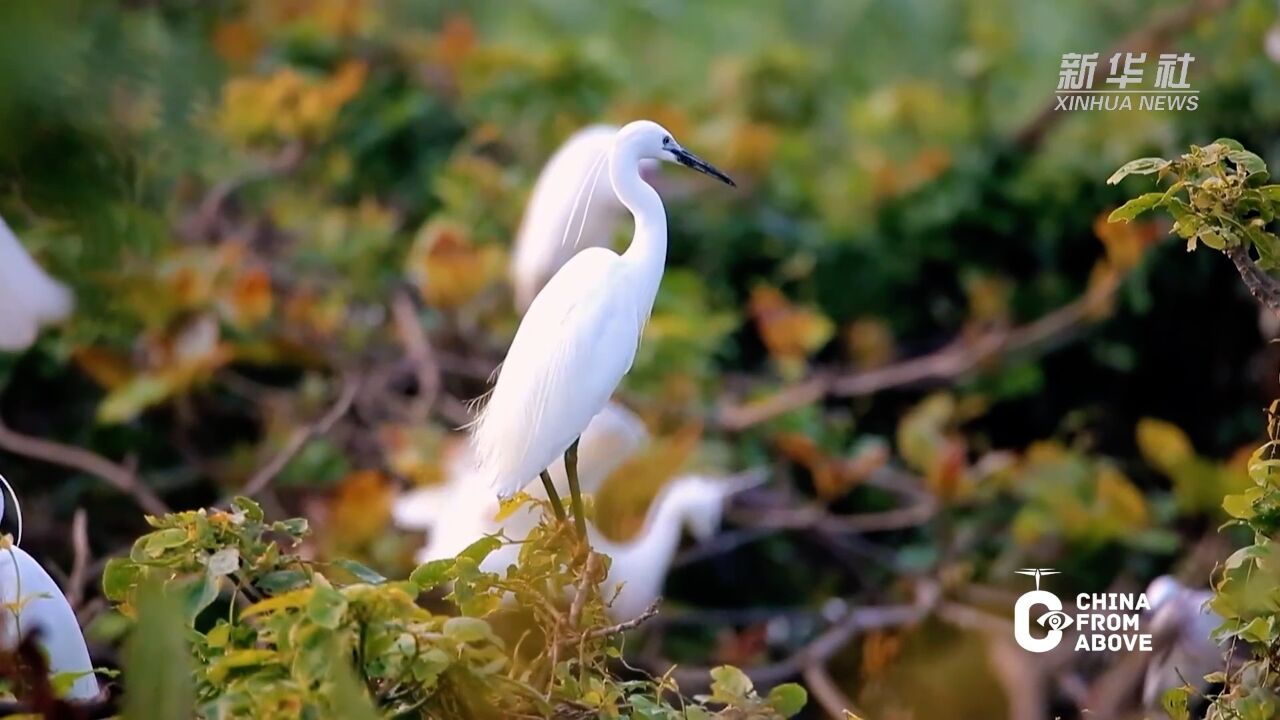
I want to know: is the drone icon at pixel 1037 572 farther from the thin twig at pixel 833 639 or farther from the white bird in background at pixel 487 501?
the white bird in background at pixel 487 501

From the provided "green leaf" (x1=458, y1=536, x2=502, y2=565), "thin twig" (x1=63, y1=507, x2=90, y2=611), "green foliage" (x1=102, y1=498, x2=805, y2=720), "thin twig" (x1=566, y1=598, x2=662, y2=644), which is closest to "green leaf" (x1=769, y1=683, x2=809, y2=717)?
"green foliage" (x1=102, y1=498, x2=805, y2=720)

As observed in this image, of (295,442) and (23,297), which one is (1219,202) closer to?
(295,442)

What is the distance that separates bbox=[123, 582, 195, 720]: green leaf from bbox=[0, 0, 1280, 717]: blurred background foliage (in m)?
1.60

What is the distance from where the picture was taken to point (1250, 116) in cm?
329

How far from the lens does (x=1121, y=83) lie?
7.53 ft

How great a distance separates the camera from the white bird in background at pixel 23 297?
2053mm

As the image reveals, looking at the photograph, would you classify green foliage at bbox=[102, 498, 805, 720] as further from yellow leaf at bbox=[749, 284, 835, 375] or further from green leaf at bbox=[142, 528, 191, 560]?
yellow leaf at bbox=[749, 284, 835, 375]

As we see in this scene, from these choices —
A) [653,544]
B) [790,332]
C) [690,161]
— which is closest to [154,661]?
[690,161]

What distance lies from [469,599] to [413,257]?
205 cm

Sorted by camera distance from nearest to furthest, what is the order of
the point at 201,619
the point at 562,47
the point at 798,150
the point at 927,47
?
the point at 201,619, the point at 562,47, the point at 798,150, the point at 927,47

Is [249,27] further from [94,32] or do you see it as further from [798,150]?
[94,32]

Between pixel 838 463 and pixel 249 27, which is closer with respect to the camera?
pixel 838 463

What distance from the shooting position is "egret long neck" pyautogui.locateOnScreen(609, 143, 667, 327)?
1.29 meters

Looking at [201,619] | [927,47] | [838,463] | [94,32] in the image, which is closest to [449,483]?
[201,619]
